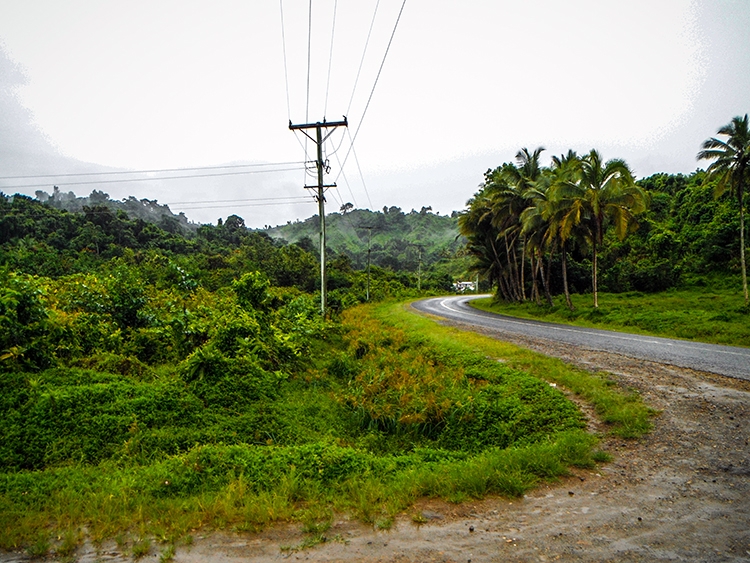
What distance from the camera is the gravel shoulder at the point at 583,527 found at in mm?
3266

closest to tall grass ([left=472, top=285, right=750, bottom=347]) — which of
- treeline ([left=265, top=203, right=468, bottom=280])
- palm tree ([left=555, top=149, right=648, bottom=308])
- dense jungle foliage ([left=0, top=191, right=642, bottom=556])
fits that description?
palm tree ([left=555, top=149, right=648, bottom=308])

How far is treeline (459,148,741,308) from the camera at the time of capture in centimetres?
2309

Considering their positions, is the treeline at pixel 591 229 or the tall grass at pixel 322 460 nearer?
the tall grass at pixel 322 460

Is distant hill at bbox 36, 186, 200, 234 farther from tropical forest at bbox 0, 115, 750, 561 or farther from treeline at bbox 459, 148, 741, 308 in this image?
tropical forest at bbox 0, 115, 750, 561

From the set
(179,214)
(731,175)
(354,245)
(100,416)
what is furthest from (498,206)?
(179,214)

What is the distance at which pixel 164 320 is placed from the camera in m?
11.4

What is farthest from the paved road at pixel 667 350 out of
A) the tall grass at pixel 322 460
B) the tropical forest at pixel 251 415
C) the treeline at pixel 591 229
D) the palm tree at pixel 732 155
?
the palm tree at pixel 732 155

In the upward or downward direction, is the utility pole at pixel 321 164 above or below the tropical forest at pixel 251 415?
above

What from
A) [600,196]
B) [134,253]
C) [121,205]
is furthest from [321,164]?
[121,205]

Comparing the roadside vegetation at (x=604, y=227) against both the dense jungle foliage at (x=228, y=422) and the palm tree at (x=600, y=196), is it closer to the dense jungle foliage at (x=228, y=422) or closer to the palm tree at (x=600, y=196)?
the palm tree at (x=600, y=196)

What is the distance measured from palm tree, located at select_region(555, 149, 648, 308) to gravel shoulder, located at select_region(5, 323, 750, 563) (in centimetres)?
1978

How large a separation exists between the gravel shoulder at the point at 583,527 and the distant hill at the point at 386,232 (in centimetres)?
11678

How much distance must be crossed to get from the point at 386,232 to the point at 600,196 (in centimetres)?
13774

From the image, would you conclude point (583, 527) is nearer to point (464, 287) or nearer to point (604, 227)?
point (604, 227)
